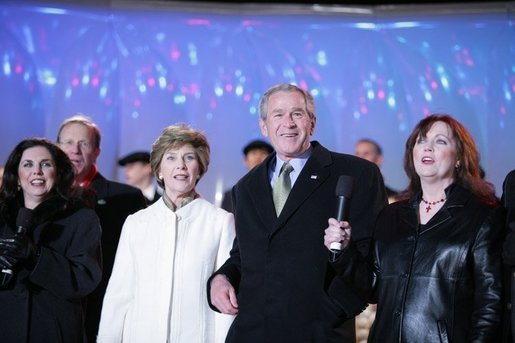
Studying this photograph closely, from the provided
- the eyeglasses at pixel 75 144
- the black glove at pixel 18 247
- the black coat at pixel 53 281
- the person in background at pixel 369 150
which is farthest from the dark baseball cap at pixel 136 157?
the black glove at pixel 18 247

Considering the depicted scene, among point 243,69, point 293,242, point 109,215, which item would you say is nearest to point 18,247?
point 293,242

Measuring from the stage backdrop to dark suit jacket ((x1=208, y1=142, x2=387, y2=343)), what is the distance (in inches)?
160

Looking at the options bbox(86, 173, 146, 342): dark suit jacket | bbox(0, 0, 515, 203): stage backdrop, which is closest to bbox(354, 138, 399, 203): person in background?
bbox(0, 0, 515, 203): stage backdrop

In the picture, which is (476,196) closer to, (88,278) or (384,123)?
(88,278)

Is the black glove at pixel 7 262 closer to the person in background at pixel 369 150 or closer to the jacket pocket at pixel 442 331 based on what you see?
the jacket pocket at pixel 442 331

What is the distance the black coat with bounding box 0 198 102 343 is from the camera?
4.09m

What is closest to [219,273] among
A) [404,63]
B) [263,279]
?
[263,279]

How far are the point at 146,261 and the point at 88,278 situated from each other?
30 cm

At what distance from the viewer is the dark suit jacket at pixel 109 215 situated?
16.7 ft

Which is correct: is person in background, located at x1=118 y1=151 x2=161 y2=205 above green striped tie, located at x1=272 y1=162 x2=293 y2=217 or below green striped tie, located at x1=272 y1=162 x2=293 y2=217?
above

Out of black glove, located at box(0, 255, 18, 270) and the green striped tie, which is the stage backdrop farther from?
the green striped tie

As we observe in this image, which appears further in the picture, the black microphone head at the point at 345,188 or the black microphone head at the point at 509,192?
the black microphone head at the point at 509,192

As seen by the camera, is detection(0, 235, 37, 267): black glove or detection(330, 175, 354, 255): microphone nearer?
detection(330, 175, 354, 255): microphone

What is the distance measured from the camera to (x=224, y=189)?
25.8ft
